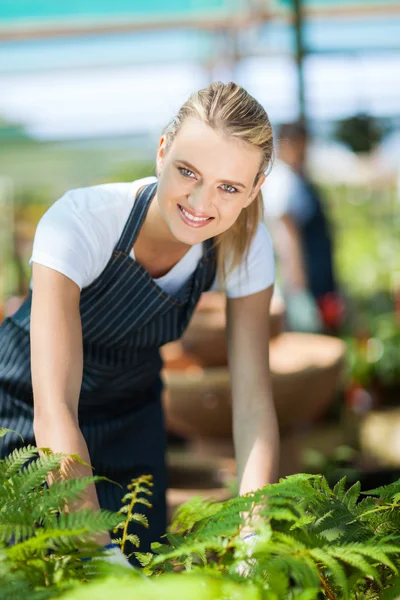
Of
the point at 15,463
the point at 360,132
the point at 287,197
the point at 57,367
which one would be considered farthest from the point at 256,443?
the point at 360,132

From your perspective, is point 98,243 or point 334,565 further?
point 98,243

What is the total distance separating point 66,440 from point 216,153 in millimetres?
485

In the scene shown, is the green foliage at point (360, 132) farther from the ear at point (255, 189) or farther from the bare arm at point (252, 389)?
the ear at point (255, 189)

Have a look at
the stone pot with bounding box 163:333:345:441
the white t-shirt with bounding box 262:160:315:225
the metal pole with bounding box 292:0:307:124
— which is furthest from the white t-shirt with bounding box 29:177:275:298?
the metal pole with bounding box 292:0:307:124

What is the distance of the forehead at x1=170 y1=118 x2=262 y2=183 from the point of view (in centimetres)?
125

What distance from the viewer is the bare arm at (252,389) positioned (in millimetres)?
1378

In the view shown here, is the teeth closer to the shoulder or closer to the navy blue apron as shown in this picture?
the shoulder

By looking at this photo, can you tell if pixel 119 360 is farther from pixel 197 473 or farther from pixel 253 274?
pixel 197 473

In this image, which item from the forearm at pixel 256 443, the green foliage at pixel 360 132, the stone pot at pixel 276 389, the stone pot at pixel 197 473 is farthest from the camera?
the green foliage at pixel 360 132

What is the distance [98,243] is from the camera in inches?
54.9

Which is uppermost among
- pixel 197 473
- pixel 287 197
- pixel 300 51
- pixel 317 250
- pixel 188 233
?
pixel 300 51

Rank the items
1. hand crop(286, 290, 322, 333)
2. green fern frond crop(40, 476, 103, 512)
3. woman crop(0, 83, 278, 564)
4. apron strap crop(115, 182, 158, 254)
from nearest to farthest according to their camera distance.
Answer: green fern frond crop(40, 476, 103, 512) → woman crop(0, 83, 278, 564) → apron strap crop(115, 182, 158, 254) → hand crop(286, 290, 322, 333)

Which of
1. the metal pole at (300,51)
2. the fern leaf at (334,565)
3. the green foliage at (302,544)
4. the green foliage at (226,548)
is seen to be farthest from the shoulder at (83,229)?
the metal pole at (300,51)

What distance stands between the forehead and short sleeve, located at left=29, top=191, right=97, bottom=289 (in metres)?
0.21
